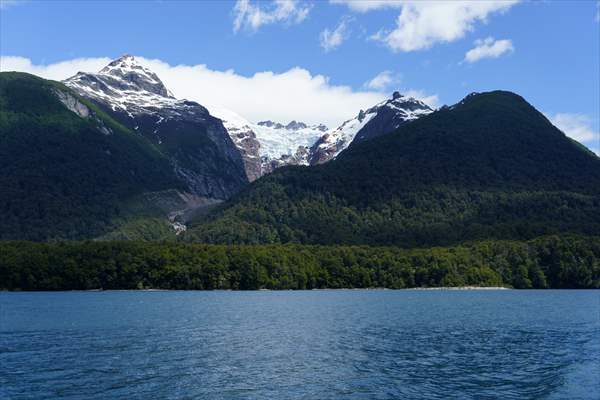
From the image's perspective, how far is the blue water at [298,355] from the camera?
198 ft

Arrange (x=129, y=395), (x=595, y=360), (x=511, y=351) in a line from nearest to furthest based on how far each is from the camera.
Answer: (x=129, y=395), (x=595, y=360), (x=511, y=351)

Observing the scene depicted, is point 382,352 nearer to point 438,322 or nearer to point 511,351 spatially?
point 511,351

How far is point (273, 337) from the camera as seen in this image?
96.4 meters

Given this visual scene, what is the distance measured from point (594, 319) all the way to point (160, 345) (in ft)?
272

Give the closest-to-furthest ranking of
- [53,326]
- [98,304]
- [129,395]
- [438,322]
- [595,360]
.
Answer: [129,395] → [595,360] → [53,326] → [438,322] → [98,304]

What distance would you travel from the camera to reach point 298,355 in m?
79.2

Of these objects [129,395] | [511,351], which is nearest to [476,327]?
[511,351]

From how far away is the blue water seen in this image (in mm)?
60281

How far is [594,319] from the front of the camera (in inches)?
4906

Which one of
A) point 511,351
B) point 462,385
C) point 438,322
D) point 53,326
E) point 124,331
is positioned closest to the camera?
point 462,385

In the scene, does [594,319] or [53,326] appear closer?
[53,326]

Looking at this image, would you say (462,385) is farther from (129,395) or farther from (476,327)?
(476,327)

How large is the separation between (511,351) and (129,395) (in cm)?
4887

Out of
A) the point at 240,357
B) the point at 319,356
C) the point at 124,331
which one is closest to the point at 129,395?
the point at 240,357
